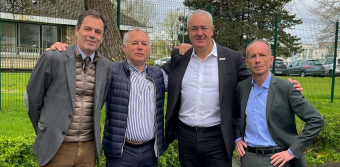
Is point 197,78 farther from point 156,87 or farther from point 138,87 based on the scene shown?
point 138,87

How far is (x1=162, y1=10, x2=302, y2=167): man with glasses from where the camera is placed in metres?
3.18

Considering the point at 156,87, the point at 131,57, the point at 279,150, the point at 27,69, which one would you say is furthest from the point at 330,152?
the point at 27,69

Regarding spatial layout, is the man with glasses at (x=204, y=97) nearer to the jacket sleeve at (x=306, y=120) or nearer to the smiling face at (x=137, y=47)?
the smiling face at (x=137, y=47)

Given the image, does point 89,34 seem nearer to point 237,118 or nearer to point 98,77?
point 98,77

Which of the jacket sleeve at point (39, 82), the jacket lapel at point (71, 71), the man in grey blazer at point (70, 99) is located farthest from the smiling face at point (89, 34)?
the jacket sleeve at point (39, 82)

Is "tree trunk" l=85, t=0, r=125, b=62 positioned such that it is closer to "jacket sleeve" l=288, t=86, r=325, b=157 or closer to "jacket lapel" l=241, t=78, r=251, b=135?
"jacket lapel" l=241, t=78, r=251, b=135

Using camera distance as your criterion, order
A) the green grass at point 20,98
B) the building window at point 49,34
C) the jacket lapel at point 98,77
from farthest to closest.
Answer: the building window at point 49,34 → the green grass at point 20,98 → the jacket lapel at point 98,77

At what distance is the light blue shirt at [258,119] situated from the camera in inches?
111

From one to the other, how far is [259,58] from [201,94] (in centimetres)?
72

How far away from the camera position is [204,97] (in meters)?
3.20

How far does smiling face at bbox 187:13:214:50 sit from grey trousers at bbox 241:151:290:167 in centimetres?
121

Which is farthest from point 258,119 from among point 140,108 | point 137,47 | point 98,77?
point 98,77

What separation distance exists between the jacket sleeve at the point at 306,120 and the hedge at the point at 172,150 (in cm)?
200

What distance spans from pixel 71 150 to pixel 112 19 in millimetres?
4356
